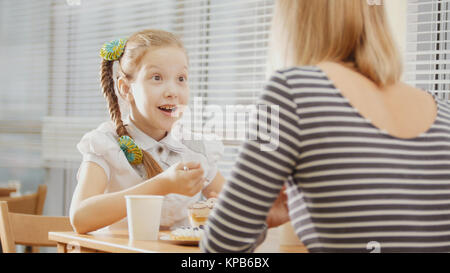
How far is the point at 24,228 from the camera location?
135 centimetres

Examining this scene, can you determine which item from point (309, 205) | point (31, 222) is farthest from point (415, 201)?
point (31, 222)

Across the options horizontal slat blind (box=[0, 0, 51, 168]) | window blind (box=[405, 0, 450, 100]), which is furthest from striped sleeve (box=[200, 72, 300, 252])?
horizontal slat blind (box=[0, 0, 51, 168])

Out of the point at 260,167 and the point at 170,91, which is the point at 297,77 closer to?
the point at 260,167

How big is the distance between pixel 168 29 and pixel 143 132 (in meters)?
1.29

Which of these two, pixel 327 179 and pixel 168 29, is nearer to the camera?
pixel 327 179

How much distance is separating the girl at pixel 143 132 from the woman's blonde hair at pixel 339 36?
2.01 feet

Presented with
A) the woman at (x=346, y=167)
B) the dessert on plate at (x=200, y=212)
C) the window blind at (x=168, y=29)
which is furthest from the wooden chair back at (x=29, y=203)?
the woman at (x=346, y=167)

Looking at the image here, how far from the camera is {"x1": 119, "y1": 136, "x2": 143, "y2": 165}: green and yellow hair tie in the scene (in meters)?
1.32

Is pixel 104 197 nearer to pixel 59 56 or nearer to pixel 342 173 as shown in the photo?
pixel 342 173

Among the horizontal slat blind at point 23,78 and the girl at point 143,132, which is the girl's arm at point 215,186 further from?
the horizontal slat blind at point 23,78

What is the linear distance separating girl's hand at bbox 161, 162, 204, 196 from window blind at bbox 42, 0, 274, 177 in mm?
1132

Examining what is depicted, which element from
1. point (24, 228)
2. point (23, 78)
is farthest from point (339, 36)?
point (23, 78)
